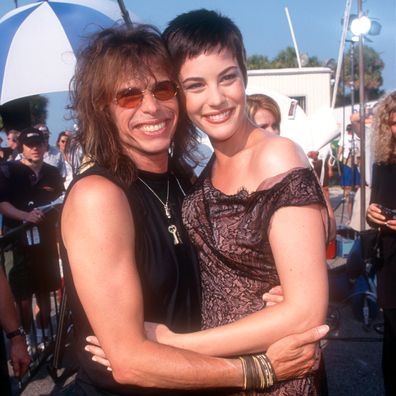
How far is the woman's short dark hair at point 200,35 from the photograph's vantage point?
1886mm

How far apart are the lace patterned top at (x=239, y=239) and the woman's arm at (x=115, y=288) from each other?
30cm

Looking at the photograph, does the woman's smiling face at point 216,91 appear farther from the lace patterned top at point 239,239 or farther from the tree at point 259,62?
the tree at point 259,62

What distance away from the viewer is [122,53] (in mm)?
1828

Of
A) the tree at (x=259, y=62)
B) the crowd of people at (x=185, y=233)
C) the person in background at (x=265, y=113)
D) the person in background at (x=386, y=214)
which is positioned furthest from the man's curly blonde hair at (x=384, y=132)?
the tree at (x=259, y=62)

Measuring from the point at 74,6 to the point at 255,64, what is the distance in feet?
182

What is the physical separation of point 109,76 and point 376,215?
2363 millimetres

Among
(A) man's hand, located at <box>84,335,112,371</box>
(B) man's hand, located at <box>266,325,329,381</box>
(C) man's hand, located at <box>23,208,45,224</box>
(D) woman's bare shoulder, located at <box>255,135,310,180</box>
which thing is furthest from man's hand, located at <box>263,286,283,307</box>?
(C) man's hand, located at <box>23,208,45,224</box>

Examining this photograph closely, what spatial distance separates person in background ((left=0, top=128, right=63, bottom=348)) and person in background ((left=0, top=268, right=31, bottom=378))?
1.44m

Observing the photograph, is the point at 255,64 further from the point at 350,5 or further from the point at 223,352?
the point at 223,352

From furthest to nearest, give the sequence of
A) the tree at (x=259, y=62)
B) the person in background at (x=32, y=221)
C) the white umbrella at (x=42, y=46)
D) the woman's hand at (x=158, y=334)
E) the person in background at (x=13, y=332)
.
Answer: the tree at (x=259, y=62)
the person in background at (x=32, y=221)
the white umbrella at (x=42, y=46)
the person in background at (x=13, y=332)
the woman's hand at (x=158, y=334)

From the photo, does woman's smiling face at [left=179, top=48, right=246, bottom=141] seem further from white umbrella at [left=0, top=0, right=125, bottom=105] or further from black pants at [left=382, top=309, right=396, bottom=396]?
white umbrella at [left=0, top=0, right=125, bottom=105]

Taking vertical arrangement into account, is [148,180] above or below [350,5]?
below

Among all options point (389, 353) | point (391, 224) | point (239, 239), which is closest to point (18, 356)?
point (239, 239)

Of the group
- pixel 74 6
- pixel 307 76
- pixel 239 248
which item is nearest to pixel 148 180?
pixel 239 248
